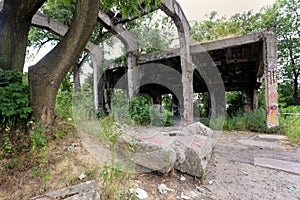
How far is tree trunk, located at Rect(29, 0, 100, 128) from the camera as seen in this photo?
164 centimetres

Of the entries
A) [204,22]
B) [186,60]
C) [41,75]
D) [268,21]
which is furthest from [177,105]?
[41,75]

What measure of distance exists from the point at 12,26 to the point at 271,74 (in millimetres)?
5658

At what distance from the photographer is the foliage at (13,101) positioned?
4.83 feet

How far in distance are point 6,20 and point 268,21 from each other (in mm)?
17687

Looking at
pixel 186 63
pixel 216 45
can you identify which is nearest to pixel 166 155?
pixel 186 63

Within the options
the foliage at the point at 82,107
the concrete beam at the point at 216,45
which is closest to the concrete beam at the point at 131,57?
the concrete beam at the point at 216,45

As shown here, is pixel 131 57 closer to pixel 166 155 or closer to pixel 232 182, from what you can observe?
pixel 166 155

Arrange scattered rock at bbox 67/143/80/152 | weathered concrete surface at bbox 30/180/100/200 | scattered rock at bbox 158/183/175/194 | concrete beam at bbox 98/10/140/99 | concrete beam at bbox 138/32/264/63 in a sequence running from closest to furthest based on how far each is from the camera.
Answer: weathered concrete surface at bbox 30/180/100/200, scattered rock at bbox 158/183/175/194, scattered rock at bbox 67/143/80/152, concrete beam at bbox 138/32/264/63, concrete beam at bbox 98/10/140/99

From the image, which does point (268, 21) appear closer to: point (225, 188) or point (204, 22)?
point (204, 22)

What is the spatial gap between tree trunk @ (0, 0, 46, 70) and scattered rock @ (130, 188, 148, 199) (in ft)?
6.67

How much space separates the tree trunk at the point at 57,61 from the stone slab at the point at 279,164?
3009 mm

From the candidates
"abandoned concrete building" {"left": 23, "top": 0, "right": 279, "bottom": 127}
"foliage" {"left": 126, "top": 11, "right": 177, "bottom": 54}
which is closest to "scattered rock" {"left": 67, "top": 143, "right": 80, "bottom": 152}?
"abandoned concrete building" {"left": 23, "top": 0, "right": 279, "bottom": 127}

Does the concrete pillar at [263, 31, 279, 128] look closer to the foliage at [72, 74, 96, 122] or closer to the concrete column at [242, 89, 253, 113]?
the concrete column at [242, 89, 253, 113]

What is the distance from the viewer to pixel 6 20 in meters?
1.82
